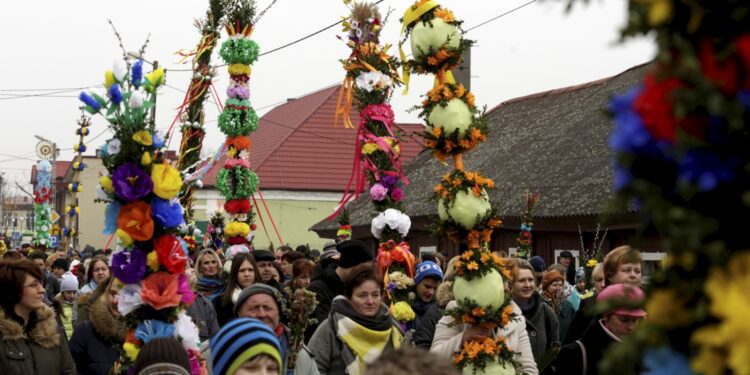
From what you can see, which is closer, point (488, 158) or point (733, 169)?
point (733, 169)

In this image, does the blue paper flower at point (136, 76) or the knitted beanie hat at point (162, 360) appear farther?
the blue paper flower at point (136, 76)

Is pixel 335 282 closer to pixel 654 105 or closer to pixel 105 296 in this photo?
pixel 105 296

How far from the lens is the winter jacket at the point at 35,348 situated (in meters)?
6.95

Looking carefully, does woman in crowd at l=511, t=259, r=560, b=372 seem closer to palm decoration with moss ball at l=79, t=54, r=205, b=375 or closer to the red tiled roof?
palm decoration with moss ball at l=79, t=54, r=205, b=375

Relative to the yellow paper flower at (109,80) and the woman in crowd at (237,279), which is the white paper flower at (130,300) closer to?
the yellow paper flower at (109,80)

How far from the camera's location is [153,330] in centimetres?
650

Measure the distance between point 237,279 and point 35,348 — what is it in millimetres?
2628

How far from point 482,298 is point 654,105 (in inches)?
202

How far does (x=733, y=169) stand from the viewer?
196cm

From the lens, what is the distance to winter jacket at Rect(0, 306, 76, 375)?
6.95 metres

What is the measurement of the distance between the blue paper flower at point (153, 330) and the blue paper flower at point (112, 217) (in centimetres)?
59

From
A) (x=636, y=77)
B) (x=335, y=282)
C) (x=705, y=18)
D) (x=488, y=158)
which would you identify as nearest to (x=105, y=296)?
(x=335, y=282)

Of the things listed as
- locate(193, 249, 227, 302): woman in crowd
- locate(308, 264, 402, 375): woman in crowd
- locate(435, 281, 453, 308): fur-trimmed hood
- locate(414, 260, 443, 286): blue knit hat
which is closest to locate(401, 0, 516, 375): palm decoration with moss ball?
locate(308, 264, 402, 375): woman in crowd

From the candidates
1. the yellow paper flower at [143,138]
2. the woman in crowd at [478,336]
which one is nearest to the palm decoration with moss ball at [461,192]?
the woman in crowd at [478,336]
